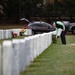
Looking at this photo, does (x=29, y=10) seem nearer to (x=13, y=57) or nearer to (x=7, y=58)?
(x=13, y=57)

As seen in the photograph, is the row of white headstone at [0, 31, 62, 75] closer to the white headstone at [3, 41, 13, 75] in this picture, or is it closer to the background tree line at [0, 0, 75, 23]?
the white headstone at [3, 41, 13, 75]

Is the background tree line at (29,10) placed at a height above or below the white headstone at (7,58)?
above

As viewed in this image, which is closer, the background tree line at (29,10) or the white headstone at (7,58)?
the white headstone at (7,58)

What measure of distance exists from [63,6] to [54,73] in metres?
47.6

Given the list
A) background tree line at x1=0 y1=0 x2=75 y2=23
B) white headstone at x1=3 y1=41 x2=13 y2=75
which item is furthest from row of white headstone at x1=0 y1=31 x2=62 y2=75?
background tree line at x1=0 y1=0 x2=75 y2=23

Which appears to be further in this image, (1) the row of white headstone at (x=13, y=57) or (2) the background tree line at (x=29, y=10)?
(2) the background tree line at (x=29, y=10)

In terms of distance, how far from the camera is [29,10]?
61.1 metres

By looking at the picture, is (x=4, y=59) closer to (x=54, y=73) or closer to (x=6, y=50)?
(x=6, y=50)

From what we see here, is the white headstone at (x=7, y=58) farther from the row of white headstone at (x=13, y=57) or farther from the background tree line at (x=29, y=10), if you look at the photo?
the background tree line at (x=29, y=10)

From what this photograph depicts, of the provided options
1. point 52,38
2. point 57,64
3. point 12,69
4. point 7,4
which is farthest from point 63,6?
point 12,69

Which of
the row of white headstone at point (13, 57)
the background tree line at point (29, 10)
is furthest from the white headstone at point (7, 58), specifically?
the background tree line at point (29, 10)

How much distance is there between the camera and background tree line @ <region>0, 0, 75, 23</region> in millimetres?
59688

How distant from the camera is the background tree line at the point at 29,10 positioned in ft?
196

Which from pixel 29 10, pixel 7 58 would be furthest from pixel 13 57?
pixel 29 10
